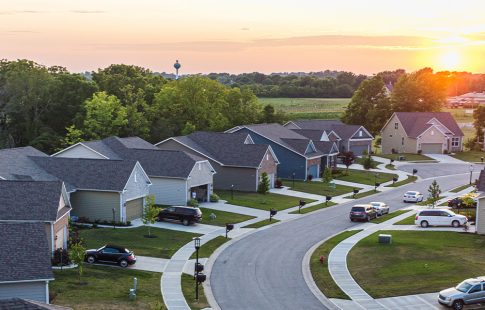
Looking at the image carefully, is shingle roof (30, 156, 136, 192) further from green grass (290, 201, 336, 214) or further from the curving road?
green grass (290, 201, 336, 214)

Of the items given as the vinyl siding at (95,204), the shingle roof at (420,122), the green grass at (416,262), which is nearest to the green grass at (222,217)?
the vinyl siding at (95,204)

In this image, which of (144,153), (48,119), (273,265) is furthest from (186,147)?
(273,265)

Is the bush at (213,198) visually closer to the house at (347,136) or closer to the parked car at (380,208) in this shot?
the parked car at (380,208)

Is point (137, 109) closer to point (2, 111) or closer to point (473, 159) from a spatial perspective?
point (2, 111)

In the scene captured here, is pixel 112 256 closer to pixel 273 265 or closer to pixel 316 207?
pixel 273 265

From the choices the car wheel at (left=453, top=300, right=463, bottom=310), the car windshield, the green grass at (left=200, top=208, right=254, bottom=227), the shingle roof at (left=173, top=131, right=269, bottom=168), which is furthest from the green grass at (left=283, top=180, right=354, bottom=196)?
the car wheel at (left=453, top=300, right=463, bottom=310)

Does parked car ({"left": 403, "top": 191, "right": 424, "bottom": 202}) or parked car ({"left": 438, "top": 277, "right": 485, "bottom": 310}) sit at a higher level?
parked car ({"left": 438, "top": 277, "right": 485, "bottom": 310})

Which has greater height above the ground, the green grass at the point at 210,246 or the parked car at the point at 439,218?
the parked car at the point at 439,218
